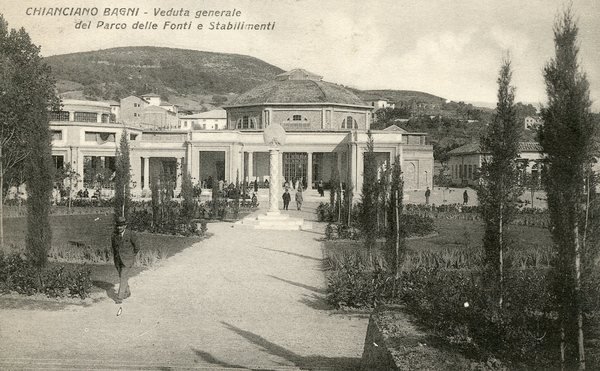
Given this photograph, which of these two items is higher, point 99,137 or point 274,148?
point 99,137

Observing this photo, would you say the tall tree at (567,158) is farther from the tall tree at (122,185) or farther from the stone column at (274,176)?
the stone column at (274,176)

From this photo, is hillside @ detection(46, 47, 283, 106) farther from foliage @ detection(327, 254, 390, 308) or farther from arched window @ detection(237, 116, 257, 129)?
foliage @ detection(327, 254, 390, 308)

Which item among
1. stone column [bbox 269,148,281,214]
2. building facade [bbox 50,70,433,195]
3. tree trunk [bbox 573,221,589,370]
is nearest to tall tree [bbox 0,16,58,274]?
stone column [bbox 269,148,281,214]

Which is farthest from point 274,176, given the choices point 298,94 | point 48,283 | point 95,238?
point 298,94

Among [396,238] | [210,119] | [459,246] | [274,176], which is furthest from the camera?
[210,119]

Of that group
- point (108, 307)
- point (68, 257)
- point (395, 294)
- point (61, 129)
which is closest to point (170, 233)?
point (68, 257)

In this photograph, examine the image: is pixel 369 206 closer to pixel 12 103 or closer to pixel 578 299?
pixel 12 103

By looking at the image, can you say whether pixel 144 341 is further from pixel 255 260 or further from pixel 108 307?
pixel 255 260
